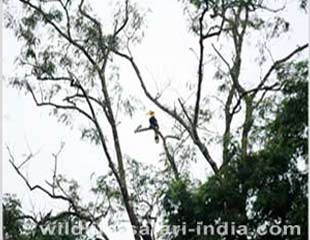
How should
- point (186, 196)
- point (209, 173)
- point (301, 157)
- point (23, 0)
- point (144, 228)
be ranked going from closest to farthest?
point (301, 157), point (186, 196), point (209, 173), point (144, 228), point (23, 0)

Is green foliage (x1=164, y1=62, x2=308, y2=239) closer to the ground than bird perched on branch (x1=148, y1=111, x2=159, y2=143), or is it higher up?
closer to the ground

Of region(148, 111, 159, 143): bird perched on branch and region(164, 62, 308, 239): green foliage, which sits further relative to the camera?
region(148, 111, 159, 143): bird perched on branch

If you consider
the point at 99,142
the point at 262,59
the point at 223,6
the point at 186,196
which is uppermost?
the point at 223,6

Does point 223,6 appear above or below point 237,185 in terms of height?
above

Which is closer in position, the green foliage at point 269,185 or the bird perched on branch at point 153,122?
the green foliage at point 269,185

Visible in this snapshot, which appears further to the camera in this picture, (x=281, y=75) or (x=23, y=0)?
(x=23, y=0)

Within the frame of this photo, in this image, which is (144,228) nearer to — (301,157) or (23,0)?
(301,157)

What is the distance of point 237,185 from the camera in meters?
2.84

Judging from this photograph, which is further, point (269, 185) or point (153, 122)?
point (153, 122)

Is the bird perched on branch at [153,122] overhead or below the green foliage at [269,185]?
overhead

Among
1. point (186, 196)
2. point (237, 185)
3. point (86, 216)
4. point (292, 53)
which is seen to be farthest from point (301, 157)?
point (86, 216)

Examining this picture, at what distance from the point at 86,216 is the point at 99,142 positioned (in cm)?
40

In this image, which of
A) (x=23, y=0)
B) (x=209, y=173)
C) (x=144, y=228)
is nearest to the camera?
(x=209, y=173)

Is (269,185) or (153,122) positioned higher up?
(153,122)
